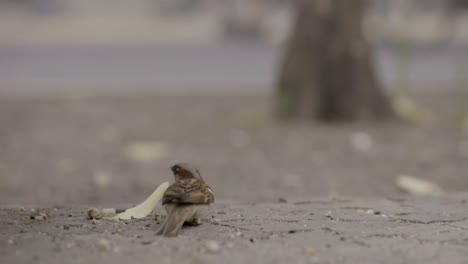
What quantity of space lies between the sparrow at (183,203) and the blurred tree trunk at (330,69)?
6.93 metres

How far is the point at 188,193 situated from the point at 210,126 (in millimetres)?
7486

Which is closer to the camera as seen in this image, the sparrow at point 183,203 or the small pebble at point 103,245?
the small pebble at point 103,245

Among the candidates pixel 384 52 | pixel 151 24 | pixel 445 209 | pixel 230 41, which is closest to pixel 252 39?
pixel 230 41

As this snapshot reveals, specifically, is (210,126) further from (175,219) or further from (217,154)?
(175,219)

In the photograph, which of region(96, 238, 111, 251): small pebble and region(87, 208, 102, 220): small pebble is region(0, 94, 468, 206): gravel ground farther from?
region(96, 238, 111, 251): small pebble

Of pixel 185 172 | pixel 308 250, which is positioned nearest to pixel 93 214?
pixel 185 172

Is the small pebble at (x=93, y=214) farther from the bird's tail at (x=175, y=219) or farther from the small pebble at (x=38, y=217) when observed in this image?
the bird's tail at (x=175, y=219)

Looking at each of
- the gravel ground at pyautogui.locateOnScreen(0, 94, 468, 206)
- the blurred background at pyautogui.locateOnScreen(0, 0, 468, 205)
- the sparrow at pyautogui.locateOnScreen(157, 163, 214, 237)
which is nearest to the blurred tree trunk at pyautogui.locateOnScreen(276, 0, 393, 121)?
the blurred background at pyautogui.locateOnScreen(0, 0, 468, 205)

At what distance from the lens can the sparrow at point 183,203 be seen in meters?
4.71

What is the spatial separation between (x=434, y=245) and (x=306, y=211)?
107 centimetres

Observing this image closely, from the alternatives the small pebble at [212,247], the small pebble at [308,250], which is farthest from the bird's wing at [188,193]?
the small pebble at [308,250]

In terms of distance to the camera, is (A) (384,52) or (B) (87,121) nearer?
(B) (87,121)

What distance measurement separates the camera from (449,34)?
27297 millimetres

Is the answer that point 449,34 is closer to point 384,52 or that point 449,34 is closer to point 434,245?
point 384,52
